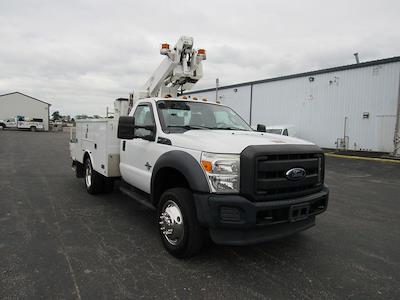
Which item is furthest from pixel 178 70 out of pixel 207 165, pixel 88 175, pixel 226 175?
pixel 226 175

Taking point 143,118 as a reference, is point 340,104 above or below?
above

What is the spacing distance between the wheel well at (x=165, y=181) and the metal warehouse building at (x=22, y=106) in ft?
186

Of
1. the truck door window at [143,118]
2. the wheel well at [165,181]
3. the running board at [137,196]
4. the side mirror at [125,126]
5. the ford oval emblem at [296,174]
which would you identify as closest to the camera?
the ford oval emblem at [296,174]

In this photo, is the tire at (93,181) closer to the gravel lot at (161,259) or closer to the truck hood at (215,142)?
the gravel lot at (161,259)

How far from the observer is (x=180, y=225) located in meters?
3.70

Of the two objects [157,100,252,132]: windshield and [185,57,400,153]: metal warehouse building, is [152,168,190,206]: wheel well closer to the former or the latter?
[157,100,252,132]: windshield

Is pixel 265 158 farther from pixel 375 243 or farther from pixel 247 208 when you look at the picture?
pixel 375 243

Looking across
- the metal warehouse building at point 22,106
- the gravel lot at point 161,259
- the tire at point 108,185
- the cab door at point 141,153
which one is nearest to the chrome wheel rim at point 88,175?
the tire at point 108,185

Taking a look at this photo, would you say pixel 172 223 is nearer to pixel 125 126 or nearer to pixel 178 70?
pixel 125 126

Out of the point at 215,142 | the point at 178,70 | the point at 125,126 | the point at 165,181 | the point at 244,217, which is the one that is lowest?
the point at 244,217

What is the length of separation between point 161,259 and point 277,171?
169cm

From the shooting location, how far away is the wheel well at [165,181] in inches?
159

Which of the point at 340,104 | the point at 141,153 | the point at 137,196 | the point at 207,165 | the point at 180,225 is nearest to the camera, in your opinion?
the point at 207,165

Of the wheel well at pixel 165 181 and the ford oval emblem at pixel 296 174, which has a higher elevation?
the ford oval emblem at pixel 296 174
